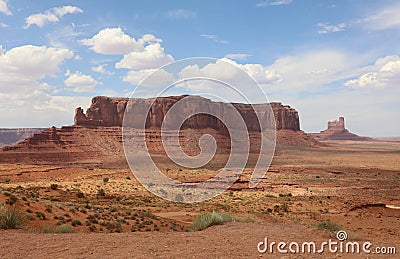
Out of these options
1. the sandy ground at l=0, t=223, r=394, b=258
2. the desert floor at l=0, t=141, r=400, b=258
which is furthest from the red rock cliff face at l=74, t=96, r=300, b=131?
the sandy ground at l=0, t=223, r=394, b=258

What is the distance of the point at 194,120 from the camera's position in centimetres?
9950

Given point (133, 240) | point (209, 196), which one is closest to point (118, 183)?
point (209, 196)

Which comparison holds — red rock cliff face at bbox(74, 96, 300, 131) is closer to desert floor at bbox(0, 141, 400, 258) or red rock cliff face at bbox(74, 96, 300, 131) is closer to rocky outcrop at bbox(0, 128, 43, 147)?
desert floor at bbox(0, 141, 400, 258)

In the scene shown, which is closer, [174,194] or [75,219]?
[75,219]

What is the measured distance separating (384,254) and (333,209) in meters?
16.3

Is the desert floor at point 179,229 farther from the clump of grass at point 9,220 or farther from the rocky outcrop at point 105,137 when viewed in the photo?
the rocky outcrop at point 105,137

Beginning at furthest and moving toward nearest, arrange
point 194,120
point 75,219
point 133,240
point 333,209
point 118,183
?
point 194,120
point 118,183
point 333,209
point 75,219
point 133,240

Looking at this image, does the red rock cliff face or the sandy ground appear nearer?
the sandy ground

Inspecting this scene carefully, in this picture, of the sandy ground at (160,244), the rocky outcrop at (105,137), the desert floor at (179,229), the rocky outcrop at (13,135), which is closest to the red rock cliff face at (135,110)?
the rocky outcrop at (105,137)

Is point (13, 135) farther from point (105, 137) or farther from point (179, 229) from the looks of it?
point (179, 229)

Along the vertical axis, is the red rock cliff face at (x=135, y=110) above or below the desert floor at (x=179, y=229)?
above

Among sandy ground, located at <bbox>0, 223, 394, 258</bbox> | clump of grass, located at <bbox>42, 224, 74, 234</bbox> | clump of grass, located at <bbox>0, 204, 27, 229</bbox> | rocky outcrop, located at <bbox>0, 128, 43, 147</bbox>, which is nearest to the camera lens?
sandy ground, located at <bbox>0, 223, 394, 258</bbox>

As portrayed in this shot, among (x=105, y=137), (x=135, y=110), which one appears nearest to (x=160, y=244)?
(x=105, y=137)

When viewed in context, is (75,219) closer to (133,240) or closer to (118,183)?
(133,240)
